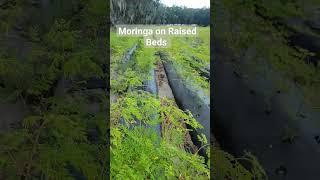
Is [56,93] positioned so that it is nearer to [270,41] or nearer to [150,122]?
Result: [150,122]

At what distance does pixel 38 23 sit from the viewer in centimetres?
240

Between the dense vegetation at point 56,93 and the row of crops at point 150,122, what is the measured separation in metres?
0.12

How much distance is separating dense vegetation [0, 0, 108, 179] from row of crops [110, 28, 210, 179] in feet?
0.41

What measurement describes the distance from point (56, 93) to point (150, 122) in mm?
448

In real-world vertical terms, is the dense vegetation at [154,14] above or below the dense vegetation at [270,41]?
above

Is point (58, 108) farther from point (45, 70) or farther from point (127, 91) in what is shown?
point (127, 91)

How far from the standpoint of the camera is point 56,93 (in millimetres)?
2375

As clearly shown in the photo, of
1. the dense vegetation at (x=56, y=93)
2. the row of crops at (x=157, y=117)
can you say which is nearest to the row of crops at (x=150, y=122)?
the row of crops at (x=157, y=117)

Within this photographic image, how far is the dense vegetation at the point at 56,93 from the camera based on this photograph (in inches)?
88.8

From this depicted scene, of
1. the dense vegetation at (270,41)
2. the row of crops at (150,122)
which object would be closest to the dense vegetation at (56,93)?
the row of crops at (150,122)

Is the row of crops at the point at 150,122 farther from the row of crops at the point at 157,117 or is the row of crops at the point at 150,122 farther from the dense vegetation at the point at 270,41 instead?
the dense vegetation at the point at 270,41

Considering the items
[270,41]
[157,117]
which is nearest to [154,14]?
[157,117]

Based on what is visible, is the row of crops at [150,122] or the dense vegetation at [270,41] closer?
the row of crops at [150,122]

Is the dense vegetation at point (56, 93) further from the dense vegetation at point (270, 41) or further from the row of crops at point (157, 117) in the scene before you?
the dense vegetation at point (270, 41)
